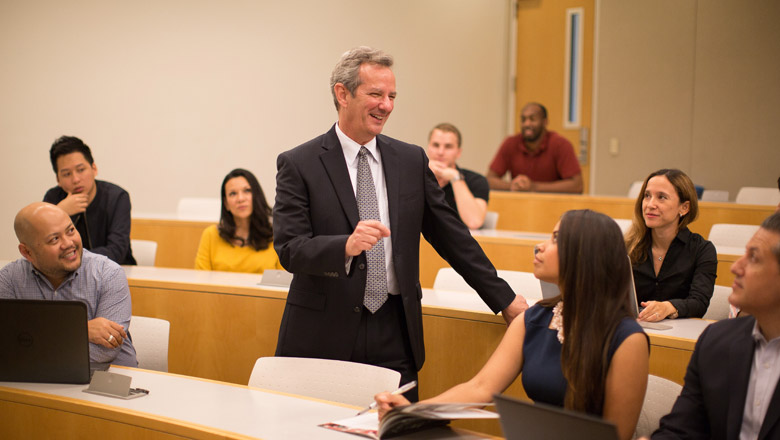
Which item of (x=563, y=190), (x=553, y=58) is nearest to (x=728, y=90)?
(x=553, y=58)

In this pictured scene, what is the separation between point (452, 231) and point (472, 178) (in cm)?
267

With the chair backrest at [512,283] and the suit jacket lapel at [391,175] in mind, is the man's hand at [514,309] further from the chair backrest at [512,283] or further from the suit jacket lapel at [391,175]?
the chair backrest at [512,283]

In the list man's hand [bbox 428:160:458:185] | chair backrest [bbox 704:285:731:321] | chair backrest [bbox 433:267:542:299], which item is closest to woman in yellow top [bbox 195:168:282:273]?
chair backrest [bbox 433:267:542:299]

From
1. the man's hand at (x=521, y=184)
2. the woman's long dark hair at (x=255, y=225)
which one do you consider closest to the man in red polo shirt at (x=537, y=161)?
the man's hand at (x=521, y=184)

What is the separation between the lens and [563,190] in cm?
615

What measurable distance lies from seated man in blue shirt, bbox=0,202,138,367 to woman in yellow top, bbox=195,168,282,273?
4.72ft

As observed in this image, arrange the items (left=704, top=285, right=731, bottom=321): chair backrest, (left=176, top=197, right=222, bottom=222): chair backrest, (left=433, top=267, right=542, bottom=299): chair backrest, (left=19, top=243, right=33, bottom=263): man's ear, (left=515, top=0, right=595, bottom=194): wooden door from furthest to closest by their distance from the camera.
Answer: (left=515, top=0, right=595, bottom=194): wooden door, (left=176, top=197, right=222, bottom=222): chair backrest, (left=433, top=267, right=542, bottom=299): chair backrest, (left=704, top=285, right=731, bottom=321): chair backrest, (left=19, top=243, right=33, bottom=263): man's ear

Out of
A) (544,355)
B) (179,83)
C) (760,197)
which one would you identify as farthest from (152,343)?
(760,197)

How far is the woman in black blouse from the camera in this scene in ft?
9.25

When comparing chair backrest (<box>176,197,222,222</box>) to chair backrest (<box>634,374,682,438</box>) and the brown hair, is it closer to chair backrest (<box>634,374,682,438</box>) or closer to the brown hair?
the brown hair

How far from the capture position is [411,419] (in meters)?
1.64

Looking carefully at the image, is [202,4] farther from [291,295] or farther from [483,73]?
[291,295]

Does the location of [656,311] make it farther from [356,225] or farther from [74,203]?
[74,203]

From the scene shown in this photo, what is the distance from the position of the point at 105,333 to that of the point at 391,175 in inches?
42.8
